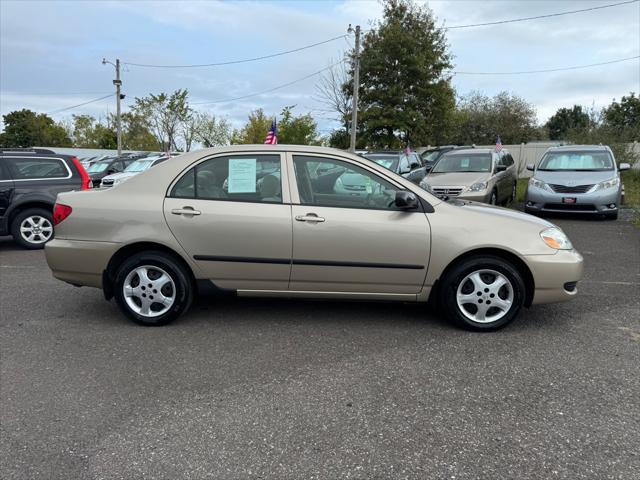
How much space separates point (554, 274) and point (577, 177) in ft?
24.9

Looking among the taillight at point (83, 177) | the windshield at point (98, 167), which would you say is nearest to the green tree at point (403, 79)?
the windshield at point (98, 167)

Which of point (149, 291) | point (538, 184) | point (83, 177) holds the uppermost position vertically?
point (538, 184)

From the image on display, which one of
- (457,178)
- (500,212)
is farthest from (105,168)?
(500,212)

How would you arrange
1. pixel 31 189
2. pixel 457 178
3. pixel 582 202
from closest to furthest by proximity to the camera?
pixel 31 189
pixel 582 202
pixel 457 178

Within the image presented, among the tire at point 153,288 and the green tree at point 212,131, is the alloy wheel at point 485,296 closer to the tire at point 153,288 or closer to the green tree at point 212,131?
the tire at point 153,288

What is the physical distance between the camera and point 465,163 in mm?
11430

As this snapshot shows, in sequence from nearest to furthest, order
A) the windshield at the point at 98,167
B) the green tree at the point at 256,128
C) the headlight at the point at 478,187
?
the headlight at the point at 478,187 < the windshield at the point at 98,167 < the green tree at the point at 256,128

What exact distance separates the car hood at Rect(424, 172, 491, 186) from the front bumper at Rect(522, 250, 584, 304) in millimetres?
6155

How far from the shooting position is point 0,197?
8.04m

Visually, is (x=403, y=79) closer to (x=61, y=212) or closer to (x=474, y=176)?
(x=474, y=176)

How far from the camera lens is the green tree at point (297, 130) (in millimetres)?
30938

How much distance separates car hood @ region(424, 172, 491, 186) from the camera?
10266 mm

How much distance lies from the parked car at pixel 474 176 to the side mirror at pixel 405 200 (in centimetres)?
577

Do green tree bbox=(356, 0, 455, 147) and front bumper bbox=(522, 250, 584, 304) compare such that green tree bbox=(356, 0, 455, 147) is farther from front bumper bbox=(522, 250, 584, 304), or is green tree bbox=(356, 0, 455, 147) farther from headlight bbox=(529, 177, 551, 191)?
front bumper bbox=(522, 250, 584, 304)
